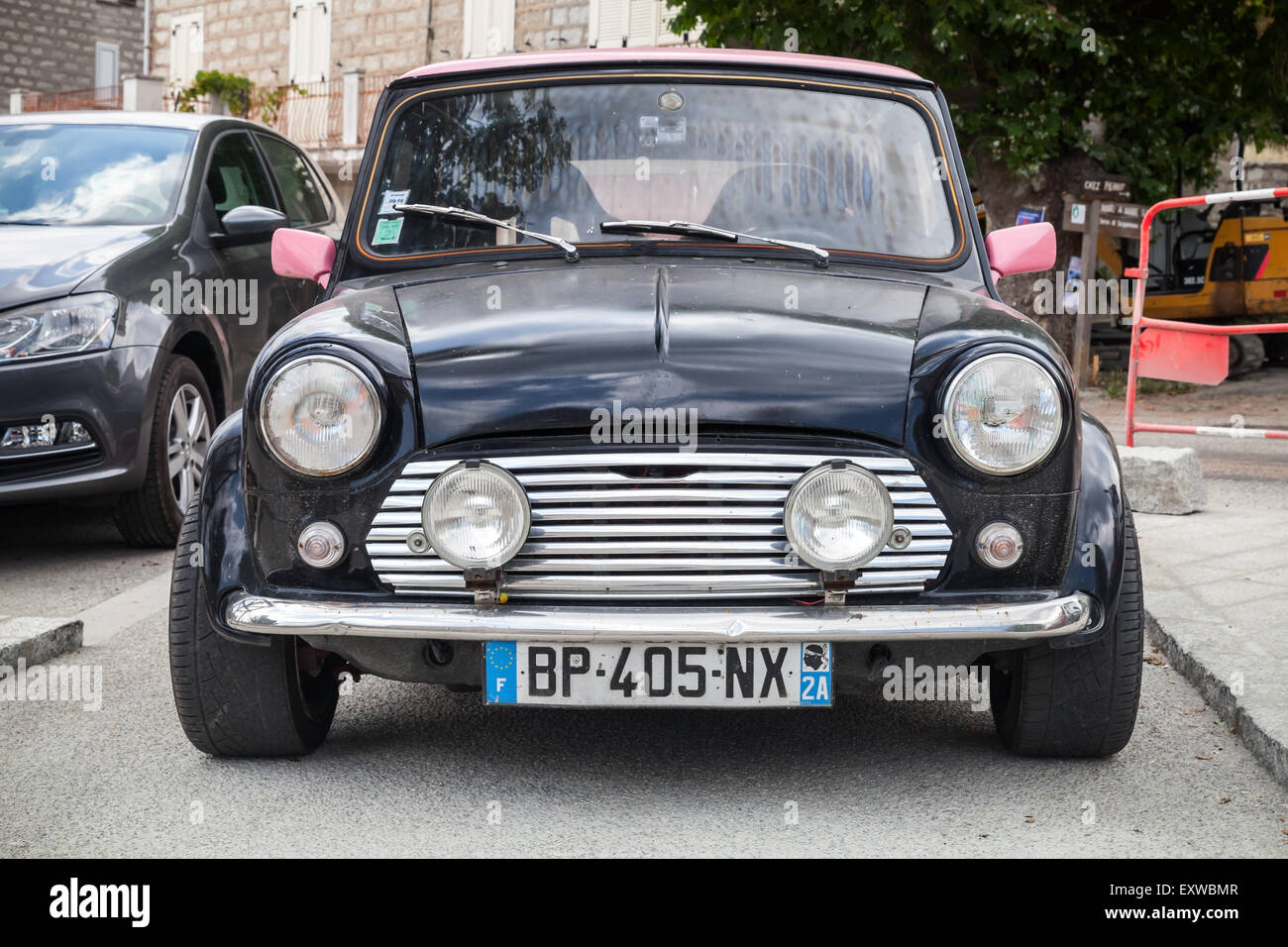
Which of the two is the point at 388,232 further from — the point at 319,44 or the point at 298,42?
the point at 298,42

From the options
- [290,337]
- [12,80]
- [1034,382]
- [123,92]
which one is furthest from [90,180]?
[12,80]

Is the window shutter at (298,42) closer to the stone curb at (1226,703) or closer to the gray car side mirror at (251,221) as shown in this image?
the gray car side mirror at (251,221)

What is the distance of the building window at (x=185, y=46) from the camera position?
3472 cm

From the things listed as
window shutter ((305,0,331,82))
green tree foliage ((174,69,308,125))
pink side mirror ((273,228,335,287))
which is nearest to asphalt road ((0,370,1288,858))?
pink side mirror ((273,228,335,287))

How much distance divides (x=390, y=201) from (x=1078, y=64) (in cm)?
1233

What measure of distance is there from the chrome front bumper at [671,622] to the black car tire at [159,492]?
332 centimetres

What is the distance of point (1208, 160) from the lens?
683 inches

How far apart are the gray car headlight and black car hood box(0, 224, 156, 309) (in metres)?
0.05

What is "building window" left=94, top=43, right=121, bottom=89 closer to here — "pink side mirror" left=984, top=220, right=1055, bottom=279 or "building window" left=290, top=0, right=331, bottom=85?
"building window" left=290, top=0, right=331, bottom=85

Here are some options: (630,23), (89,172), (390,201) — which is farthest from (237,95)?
(390,201)

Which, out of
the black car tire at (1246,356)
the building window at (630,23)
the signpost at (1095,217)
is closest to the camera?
the signpost at (1095,217)

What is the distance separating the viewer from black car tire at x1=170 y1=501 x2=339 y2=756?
11.9 feet

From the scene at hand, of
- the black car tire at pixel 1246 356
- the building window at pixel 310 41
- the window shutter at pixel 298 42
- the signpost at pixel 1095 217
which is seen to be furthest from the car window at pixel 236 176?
the window shutter at pixel 298 42

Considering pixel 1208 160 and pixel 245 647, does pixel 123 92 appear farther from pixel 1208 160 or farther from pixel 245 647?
pixel 245 647
